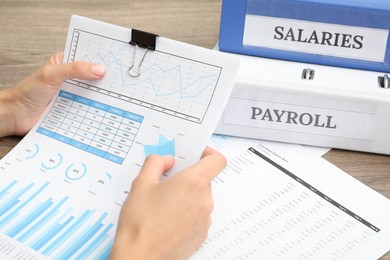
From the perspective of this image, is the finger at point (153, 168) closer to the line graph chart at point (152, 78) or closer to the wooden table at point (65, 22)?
the line graph chart at point (152, 78)

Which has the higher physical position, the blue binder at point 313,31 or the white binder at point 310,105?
the blue binder at point 313,31

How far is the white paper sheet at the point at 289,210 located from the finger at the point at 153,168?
0.38 ft

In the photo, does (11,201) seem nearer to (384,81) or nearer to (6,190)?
(6,190)

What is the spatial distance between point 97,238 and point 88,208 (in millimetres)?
52

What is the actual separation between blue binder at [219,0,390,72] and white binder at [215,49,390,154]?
2 cm

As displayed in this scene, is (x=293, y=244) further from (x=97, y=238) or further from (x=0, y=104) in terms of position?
(x=0, y=104)

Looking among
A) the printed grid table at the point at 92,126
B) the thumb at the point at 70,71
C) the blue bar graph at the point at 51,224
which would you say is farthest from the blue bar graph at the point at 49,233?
the thumb at the point at 70,71

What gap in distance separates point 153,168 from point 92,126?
18cm

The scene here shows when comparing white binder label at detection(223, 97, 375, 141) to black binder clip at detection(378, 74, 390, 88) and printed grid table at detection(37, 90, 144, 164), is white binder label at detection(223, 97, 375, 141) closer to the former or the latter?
black binder clip at detection(378, 74, 390, 88)

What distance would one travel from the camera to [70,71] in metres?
0.82

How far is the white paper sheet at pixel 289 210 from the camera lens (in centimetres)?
72

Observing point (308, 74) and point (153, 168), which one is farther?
point (308, 74)

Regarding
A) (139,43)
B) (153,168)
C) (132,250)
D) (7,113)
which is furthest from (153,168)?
(7,113)

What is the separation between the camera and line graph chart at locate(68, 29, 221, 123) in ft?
2.49
